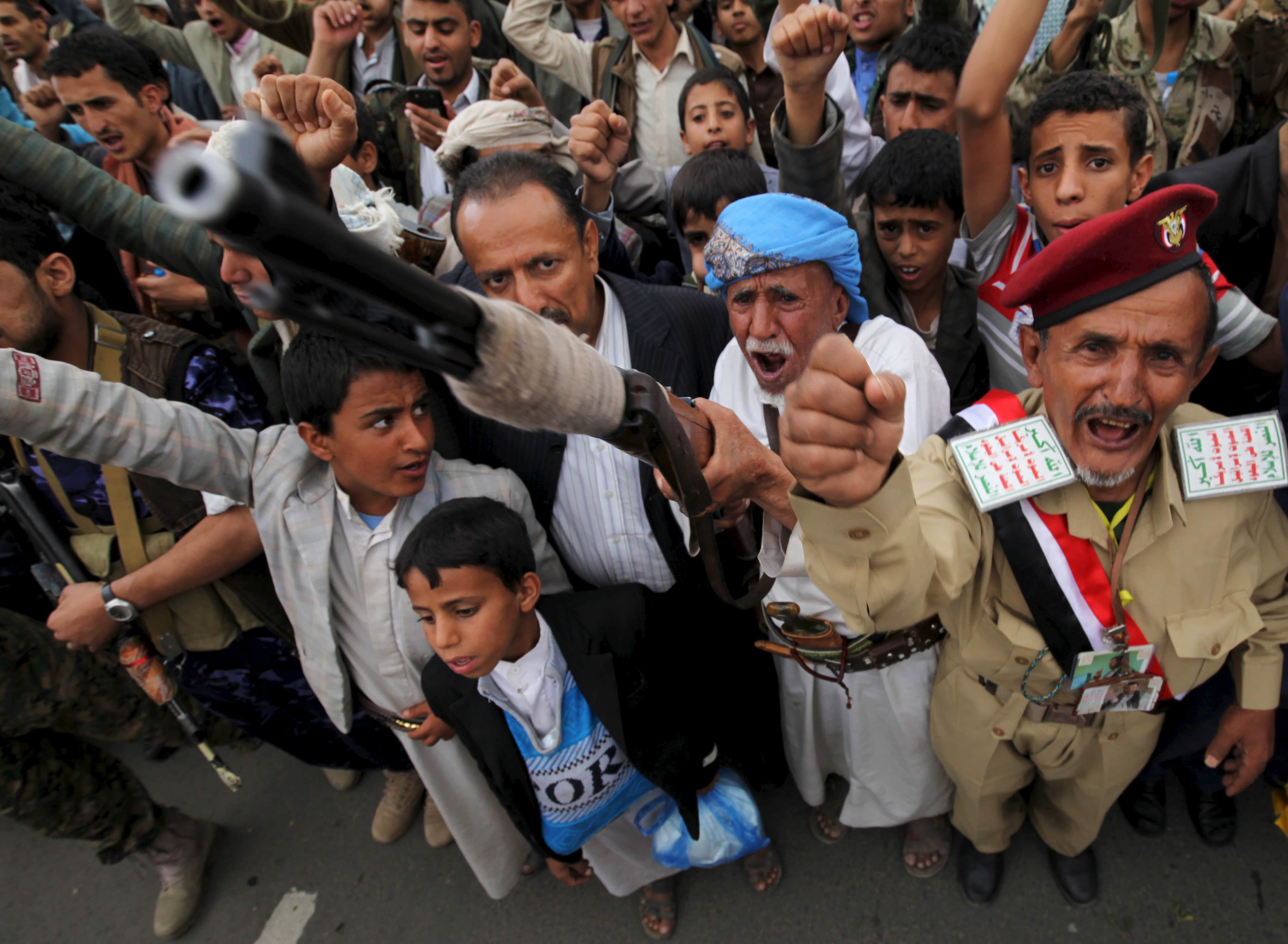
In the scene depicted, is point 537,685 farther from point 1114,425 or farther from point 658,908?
point 1114,425

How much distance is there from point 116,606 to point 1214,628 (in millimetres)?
3204

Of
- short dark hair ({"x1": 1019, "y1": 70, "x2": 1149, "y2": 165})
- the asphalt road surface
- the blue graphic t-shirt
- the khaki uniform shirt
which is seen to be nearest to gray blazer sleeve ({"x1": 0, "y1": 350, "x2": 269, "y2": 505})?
the blue graphic t-shirt

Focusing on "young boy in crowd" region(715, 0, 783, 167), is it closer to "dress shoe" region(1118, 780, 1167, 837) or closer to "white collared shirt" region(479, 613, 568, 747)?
"white collared shirt" region(479, 613, 568, 747)

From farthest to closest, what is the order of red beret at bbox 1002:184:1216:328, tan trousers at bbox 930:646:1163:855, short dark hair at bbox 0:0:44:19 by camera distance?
1. short dark hair at bbox 0:0:44:19
2. tan trousers at bbox 930:646:1163:855
3. red beret at bbox 1002:184:1216:328

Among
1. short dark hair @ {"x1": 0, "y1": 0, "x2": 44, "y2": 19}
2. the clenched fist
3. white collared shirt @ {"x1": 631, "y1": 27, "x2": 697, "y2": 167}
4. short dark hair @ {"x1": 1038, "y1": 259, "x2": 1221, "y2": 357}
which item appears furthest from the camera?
short dark hair @ {"x1": 0, "y1": 0, "x2": 44, "y2": 19}

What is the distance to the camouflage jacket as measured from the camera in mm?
2879

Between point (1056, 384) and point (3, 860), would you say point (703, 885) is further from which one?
point (3, 860)

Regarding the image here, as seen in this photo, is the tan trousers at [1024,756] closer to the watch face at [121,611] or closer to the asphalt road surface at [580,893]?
the asphalt road surface at [580,893]

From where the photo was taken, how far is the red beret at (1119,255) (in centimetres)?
145

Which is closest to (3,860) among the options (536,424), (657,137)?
(536,424)

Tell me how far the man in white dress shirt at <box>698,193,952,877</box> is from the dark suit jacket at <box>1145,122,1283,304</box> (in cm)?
126

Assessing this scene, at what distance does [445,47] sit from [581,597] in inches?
132

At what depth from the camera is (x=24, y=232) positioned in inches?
87.5

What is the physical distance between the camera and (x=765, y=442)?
201cm
